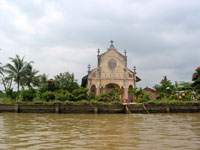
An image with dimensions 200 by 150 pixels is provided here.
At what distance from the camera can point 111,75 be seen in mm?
32781

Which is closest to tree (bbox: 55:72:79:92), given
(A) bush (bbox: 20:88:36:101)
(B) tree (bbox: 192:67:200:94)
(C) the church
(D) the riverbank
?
(C) the church

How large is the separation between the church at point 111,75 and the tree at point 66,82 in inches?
130

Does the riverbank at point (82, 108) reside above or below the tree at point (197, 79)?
below

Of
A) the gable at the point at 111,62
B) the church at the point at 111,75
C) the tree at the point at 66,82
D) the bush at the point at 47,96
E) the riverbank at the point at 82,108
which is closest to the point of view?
the riverbank at the point at 82,108

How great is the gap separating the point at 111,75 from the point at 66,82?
8031 mm

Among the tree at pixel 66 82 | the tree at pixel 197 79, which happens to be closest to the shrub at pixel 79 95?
the tree at pixel 66 82

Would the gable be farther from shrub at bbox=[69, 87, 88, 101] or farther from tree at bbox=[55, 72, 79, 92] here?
shrub at bbox=[69, 87, 88, 101]

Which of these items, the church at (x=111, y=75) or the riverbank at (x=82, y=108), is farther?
the church at (x=111, y=75)

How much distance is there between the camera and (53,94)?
23438mm

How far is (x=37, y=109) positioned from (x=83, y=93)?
5741 millimetres

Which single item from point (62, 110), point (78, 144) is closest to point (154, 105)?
point (62, 110)

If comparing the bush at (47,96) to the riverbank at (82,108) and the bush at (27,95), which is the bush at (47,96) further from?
the riverbank at (82,108)

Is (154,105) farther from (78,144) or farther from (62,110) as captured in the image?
(78,144)

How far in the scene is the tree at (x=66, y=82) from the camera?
2834 centimetres
